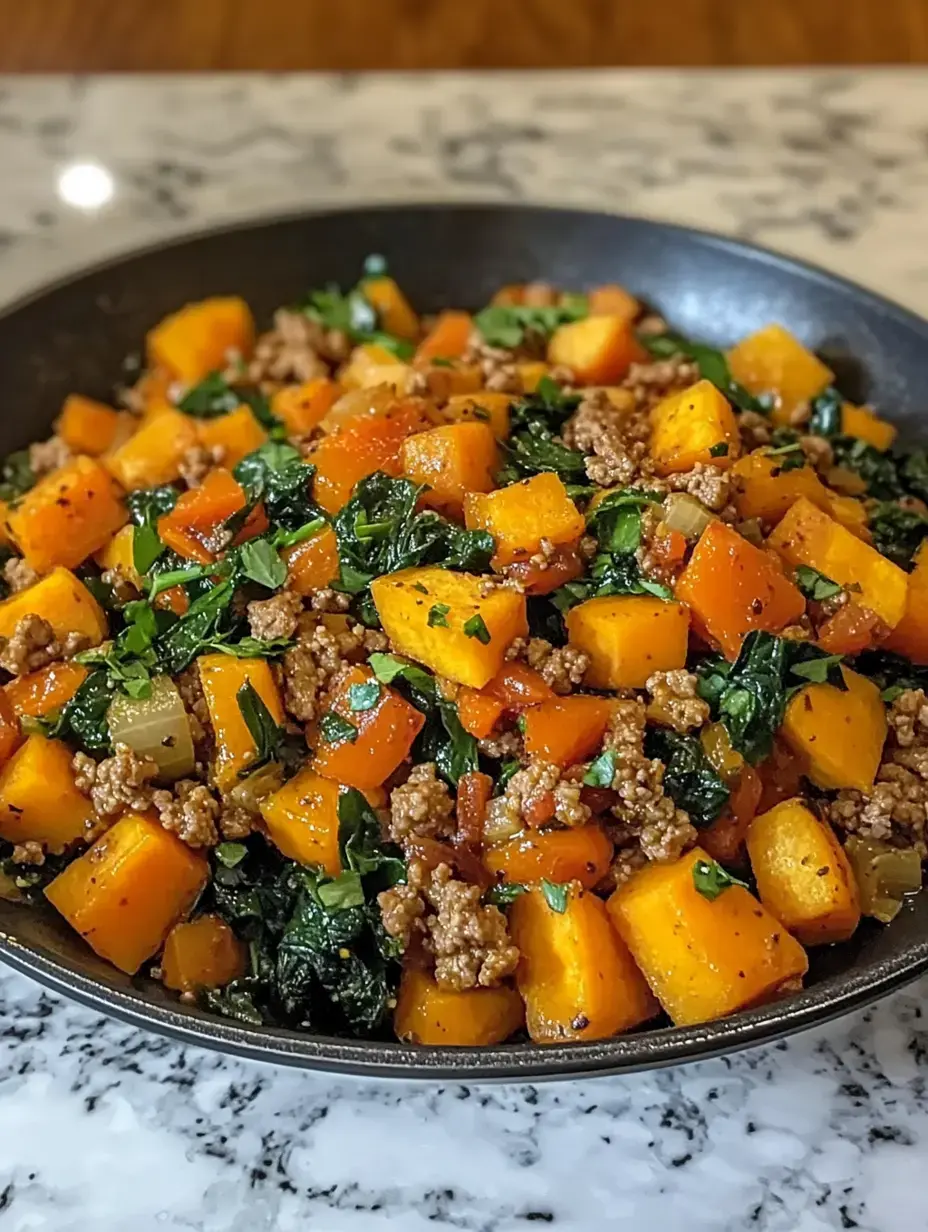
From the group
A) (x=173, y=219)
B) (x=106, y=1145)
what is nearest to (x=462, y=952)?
(x=106, y=1145)

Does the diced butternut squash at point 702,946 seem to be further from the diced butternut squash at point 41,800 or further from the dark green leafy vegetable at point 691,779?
the diced butternut squash at point 41,800

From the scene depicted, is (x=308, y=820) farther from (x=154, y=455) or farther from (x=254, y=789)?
(x=154, y=455)

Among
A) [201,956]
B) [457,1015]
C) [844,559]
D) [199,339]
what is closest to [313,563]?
[201,956]

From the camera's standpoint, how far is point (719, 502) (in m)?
2.13

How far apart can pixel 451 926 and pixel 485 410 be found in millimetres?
941

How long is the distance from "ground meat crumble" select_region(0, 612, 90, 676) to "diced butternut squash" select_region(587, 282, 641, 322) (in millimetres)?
1422

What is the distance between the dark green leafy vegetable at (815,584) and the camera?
A: 2.12 m

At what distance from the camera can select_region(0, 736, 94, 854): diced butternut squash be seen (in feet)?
6.55

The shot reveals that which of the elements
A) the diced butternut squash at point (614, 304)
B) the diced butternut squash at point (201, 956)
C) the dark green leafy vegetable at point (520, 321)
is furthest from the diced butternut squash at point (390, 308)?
Result: the diced butternut squash at point (201, 956)

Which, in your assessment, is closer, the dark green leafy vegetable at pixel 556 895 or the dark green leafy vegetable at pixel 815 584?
the dark green leafy vegetable at pixel 556 895

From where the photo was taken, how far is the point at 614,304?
9.71 ft

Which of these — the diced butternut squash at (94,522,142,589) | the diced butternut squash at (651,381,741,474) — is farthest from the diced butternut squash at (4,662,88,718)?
the diced butternut squash at (651,381,741,474)

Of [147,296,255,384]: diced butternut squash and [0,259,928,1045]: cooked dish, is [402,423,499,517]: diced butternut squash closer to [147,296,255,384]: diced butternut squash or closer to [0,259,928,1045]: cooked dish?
[0,259,928,1045]: cooked dish

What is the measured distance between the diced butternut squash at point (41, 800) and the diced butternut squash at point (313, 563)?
1.53ft
